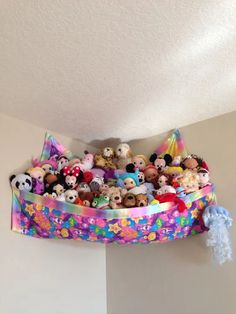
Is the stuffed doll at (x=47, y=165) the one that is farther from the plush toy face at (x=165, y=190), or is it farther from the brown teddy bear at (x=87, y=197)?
the plush toy face at (x=165, y=190)

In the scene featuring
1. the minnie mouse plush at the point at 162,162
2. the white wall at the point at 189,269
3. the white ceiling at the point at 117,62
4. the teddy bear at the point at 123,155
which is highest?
the white ceiling at the point at 117,62

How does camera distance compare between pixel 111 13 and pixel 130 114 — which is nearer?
pixel 111 13

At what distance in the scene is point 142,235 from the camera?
1502 mm

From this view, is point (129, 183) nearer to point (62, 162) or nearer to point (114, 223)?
point (114, 223)

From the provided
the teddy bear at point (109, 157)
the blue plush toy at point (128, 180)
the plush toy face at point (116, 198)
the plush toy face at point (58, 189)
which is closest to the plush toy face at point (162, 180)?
the blue plush toy at point (128, 180)

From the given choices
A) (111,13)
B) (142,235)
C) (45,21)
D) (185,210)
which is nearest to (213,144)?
(185,210)

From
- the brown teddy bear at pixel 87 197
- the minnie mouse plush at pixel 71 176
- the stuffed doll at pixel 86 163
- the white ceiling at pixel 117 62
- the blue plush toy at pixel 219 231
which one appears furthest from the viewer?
the stuffed doll at pixel 86 163

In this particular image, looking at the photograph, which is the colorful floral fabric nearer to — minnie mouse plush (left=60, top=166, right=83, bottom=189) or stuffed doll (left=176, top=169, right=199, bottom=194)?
stuffed doll (left=176, top=169, right=199, bottom=194)

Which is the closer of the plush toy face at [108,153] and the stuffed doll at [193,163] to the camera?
the stuffed doll at [193,163]

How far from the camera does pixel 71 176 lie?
5.51 ft

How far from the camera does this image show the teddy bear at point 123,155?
6.18 ft

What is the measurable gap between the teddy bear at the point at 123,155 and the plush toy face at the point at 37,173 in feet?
1.46

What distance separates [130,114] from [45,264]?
899mm

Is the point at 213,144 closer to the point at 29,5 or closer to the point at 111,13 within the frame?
the point at 111,13
